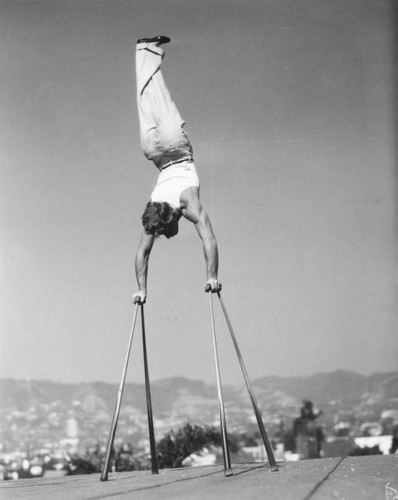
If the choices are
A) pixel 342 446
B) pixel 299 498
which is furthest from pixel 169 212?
pixel 342 446

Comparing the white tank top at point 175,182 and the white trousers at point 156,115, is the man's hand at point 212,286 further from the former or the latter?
Answer: the white trousers at point 156,115

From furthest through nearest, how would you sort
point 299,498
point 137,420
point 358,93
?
point 137,420 < point 358,93 < point 299,498

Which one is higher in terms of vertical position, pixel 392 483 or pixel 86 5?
pixel 86 5

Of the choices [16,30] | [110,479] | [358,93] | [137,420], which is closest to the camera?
[110,479]

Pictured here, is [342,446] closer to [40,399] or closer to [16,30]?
[40,399]

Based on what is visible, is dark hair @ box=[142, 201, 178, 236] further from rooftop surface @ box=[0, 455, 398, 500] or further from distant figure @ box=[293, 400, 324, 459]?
distant figure @ box=[293, 400, 324, 459]

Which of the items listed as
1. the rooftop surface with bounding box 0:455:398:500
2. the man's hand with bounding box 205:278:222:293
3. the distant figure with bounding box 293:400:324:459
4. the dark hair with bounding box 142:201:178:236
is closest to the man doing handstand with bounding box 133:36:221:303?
the dark hair with bounding box 142:201:178:236
